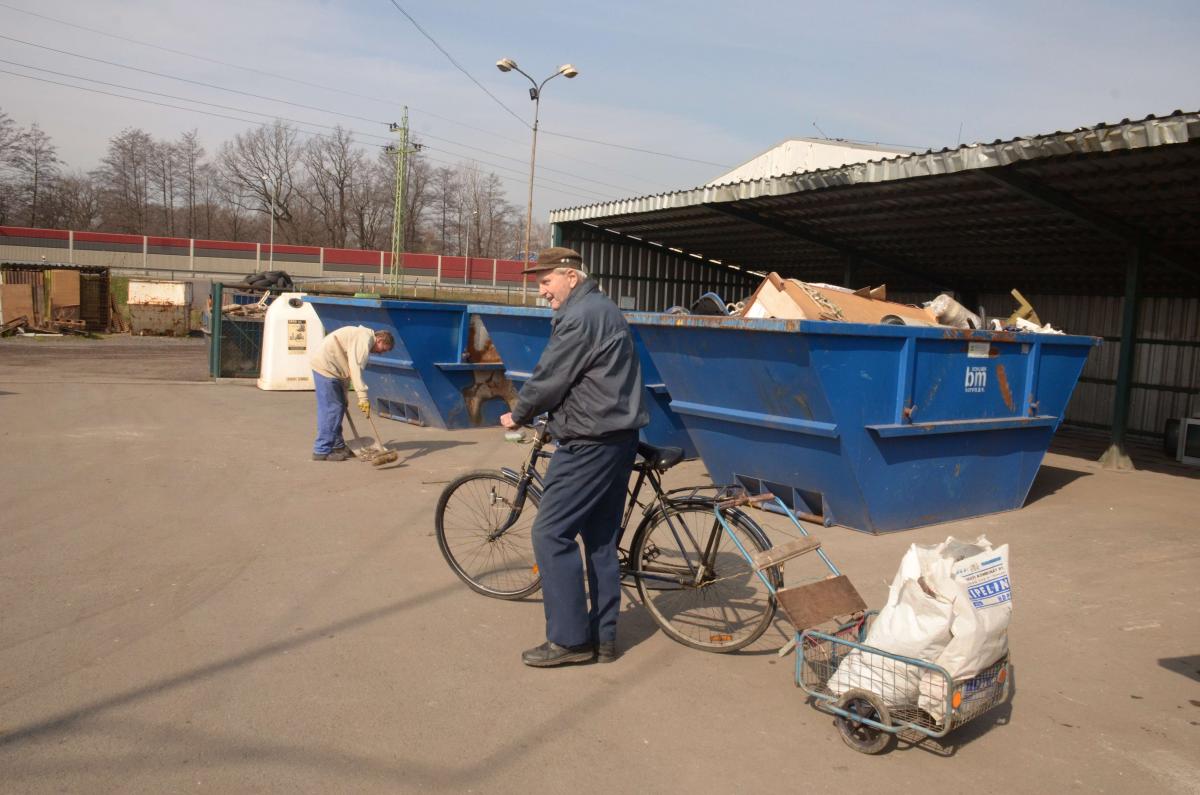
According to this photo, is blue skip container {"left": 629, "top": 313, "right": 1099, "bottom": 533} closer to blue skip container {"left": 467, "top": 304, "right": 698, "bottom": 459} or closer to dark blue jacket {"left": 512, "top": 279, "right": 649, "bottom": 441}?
blue skip container {"left": 467, "top": 304, "right": 698, "bottom": 459}

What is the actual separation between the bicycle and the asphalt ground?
0.16 m

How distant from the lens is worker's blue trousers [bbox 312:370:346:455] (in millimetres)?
9273

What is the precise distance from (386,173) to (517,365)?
70430 mm

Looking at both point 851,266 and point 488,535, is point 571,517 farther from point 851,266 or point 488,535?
point 851,266

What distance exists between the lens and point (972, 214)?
11.6 m

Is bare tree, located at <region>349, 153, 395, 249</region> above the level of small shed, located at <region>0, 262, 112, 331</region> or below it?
above

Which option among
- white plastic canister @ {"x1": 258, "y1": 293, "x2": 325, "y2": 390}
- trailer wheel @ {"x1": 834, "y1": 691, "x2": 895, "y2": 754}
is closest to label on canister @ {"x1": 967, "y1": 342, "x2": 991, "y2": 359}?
trailer wheel @ {"x1": 834, "y1": 691, "x2": 895, "y2": 754}

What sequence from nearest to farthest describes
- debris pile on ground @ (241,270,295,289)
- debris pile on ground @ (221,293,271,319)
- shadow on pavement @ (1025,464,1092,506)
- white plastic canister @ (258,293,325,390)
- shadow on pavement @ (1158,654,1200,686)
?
1. shadow on pavement @ (1158,654,1200,686)
2. shadow on pavement @ (1025,464,1092,506)
3. white plastic canister @ (258,293,325,390)
4. debris pile on ground @ (221,293,271,319)
5. debris pile on ground @ (241,270,295,289)

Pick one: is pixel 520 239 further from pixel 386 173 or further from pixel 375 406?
pixel 375 406

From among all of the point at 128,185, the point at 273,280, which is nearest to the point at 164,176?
the point at 128,185

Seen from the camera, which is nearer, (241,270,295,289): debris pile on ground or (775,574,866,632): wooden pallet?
(775,574,866,632): wooden pallet

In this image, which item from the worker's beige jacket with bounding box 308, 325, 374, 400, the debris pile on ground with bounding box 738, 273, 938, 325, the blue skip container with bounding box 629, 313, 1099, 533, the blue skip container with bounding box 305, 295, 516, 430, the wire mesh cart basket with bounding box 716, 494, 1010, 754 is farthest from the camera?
the blue skip container with bounding box 305, 295, 516, 430

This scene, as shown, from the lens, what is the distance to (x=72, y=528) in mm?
6512

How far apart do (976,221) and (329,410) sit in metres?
8.31
